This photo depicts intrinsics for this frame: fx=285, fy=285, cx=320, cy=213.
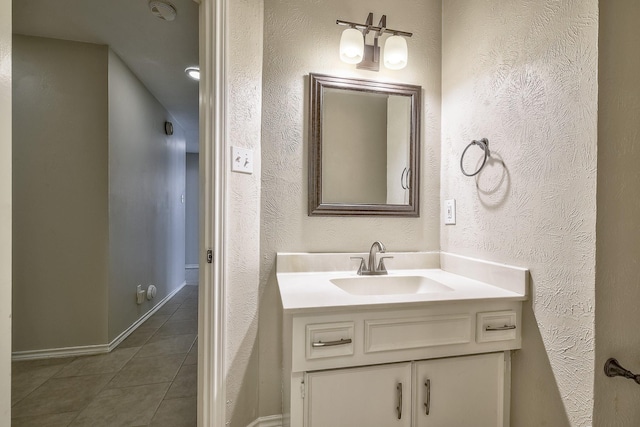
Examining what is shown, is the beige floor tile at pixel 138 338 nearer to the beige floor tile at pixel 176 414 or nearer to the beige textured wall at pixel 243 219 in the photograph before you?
the beige floor tile at pixel 176 414

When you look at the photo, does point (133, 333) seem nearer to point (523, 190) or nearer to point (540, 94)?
point (523, 190)

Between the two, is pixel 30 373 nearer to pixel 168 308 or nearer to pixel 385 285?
pixel 168 308

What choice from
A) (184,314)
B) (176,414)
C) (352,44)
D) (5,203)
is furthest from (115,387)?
(352,44)

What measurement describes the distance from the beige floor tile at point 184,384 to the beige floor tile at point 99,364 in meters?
0.47

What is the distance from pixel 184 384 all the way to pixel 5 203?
1.56 meters

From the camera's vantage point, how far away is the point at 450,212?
1.58 metres

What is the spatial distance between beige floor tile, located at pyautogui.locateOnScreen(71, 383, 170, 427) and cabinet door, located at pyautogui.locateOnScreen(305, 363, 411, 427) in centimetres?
112

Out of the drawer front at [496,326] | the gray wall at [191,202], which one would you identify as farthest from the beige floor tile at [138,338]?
the gray wall at [191,202]

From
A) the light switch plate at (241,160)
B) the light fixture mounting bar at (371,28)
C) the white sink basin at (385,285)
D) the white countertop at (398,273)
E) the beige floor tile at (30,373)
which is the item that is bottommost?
the beige floor tile at (30,373)

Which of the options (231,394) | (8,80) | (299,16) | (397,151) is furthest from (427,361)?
(299,16)

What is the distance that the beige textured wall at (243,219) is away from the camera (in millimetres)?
1276

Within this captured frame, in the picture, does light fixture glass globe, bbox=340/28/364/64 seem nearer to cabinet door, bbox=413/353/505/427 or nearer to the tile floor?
cabinet door, bbox=413/353/505/427

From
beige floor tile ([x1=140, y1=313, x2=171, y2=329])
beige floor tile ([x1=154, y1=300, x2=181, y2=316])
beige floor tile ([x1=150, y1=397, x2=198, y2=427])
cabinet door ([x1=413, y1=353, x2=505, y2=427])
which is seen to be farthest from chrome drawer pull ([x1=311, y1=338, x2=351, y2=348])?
beige floor tile ([x1=154, y1=300, x2=181, y2=316])

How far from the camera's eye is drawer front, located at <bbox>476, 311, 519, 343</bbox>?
1091mm
